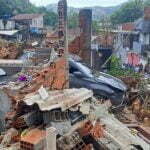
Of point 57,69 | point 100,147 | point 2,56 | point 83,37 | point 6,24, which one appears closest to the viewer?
point 100,147

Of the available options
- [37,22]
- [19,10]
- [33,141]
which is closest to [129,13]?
[37,22]

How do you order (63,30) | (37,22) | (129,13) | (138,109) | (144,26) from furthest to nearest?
(129,13) < (37,22) < (144,26) < (138,109) < (63,30)

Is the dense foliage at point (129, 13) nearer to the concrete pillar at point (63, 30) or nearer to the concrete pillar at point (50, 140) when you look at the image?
the concrete pillar at point (63, 30)

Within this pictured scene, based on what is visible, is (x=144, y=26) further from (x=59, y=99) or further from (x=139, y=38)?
(x=59, y=99)

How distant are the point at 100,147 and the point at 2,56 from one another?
9.38m

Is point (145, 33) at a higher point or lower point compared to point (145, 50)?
higher

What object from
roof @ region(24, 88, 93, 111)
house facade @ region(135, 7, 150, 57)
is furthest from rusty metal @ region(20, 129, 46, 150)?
house facade @ region(135, 7, 150, 57)

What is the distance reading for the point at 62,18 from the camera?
13586mm

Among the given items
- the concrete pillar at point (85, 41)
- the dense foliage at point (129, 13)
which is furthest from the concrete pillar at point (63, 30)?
the dense foliage at point (129, 13)

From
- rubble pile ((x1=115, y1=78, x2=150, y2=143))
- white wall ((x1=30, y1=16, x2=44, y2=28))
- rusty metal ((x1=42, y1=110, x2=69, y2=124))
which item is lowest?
rubble pile ((x1=115, y1=78, x2=150, y2=143))

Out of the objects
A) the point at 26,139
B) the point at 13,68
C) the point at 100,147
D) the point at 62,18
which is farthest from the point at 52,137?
the point at 13,68

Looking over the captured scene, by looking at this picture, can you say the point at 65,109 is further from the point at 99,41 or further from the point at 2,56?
the point at 99,41

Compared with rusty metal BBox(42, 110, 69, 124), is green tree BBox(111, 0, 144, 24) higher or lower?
higher

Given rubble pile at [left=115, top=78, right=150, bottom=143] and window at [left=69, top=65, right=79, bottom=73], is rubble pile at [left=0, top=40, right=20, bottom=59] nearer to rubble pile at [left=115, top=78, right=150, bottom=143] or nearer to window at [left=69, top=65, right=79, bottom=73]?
window at [left=69, top=65, right=79, bottom=73]
